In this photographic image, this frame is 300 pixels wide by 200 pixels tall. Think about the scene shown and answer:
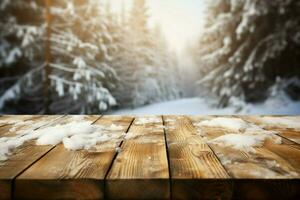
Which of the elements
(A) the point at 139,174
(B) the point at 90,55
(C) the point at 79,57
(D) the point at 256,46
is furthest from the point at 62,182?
(D) the point at 256,46

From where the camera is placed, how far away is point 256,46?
36.1 ft

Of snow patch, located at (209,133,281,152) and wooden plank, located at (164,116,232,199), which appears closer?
wooden plank, located at (164,116,232,199)

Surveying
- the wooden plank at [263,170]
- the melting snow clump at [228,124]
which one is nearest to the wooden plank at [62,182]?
the wooden plank at [263,170]

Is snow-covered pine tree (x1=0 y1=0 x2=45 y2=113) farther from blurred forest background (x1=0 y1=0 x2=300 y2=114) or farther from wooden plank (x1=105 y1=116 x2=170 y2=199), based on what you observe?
wooden plank (x1=105 y1=116 x2=170 y2=199)

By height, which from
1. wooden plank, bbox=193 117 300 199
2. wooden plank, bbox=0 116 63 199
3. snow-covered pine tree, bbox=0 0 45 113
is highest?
snow-covered pine tree, bbox=0 0 45 113

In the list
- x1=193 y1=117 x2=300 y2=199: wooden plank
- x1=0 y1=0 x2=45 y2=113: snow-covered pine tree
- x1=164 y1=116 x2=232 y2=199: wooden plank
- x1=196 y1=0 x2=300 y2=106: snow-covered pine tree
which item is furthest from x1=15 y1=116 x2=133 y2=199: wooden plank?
x1=196 y1=0 x2=300 y2=106: snow-covered pine tree

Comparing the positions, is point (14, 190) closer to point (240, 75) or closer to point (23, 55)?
point (23, 55)

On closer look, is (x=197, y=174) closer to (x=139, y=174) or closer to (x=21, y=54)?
(x=139, y=174)

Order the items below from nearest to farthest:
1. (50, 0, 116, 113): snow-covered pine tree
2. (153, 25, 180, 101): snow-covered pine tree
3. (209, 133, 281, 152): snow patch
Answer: (209, 133, 281, 152): snow patch, (50, 0, 116, 113): snow-covered pine tree, (153, 25, 180, 101): snow-covered pine tree

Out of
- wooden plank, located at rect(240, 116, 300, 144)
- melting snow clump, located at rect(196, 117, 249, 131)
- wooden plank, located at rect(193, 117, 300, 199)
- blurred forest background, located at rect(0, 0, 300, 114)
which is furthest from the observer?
blurred forest background, located at rect(0, 0, 300, 114)

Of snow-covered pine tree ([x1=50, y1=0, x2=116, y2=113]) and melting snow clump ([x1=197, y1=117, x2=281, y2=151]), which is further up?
snow-covered pine tree ([x1=50, y1=0, x2=116, y2=113])

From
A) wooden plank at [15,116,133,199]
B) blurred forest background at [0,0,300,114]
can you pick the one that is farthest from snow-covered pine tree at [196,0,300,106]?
wooden plank at [15,116,133,199]

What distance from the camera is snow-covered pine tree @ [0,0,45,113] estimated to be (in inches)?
351

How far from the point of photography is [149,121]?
2172 mm
